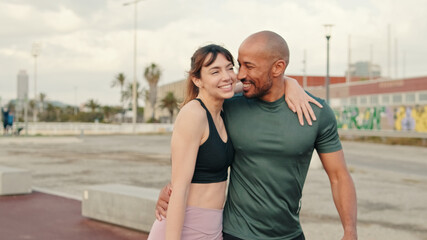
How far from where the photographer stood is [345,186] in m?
2.65

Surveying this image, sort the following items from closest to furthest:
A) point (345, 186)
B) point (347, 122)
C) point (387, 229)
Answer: point (345, 186)
point (387, 229)
point (347, 122)

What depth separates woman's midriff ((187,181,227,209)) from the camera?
2.46m

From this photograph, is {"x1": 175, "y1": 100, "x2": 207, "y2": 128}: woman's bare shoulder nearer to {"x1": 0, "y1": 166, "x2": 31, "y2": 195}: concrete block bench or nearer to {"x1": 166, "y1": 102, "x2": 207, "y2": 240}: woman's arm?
{"x1": 166, "y1": 102, "x2": 207, "y2": 240}: woman's arm

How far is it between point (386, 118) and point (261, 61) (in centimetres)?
3694

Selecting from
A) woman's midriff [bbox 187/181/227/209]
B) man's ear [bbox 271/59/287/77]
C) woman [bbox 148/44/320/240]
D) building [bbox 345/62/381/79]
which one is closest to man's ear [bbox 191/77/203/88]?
woman [bbox 148/44/320/240]

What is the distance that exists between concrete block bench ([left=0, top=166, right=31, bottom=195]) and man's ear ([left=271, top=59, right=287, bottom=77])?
8.23 metres

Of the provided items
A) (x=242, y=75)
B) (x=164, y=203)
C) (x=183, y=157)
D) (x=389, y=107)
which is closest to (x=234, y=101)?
(x=242, y=75)

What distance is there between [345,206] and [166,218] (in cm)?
92

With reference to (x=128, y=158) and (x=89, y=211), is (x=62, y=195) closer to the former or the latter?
(x=89, y=211)

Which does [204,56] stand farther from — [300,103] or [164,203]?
[164,203]

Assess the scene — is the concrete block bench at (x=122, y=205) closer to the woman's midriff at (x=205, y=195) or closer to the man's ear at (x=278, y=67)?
the woman's midriff at (x=205, y=195)

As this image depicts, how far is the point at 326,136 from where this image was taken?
2602 millimetres

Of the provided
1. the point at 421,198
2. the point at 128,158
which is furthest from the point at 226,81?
the point at 128,158

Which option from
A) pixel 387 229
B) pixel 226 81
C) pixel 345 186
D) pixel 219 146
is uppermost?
pixel 226 81
